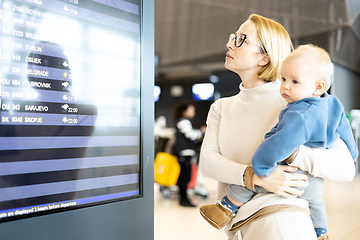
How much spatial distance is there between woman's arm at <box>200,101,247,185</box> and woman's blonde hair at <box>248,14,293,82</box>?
11.5 inches

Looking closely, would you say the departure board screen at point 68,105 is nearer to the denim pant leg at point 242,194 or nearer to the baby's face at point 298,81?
the denim pant leg at point 242,194

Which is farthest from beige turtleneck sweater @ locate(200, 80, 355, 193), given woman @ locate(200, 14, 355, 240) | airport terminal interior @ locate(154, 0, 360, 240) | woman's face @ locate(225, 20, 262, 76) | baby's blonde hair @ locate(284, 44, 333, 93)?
airport terminal interior @ locate(154, 0, 360, 240)

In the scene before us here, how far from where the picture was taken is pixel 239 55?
137cm

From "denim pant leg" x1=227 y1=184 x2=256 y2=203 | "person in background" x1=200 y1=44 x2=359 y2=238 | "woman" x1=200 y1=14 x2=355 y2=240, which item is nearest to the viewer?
"person in background" x1=200 y1=44 x2=359 y2=238

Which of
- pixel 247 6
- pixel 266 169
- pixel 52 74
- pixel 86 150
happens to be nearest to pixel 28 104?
pixel 52 74

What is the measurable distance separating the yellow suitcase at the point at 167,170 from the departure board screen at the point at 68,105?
3604mm

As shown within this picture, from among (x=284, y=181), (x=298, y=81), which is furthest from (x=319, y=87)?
(x=284, y=181)

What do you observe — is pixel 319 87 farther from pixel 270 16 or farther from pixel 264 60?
pixel 270 16

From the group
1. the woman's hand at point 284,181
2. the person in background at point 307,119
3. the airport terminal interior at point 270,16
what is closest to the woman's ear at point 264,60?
the person in background at point 307,119

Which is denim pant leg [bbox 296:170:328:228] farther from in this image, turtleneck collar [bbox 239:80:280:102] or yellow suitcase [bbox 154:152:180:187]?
yellow suitcase [bbox 154:152:180:187]

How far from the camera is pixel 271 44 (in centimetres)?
136

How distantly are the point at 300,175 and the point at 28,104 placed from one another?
102 cm

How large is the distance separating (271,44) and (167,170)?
3.70 meters

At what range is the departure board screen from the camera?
926 millimetres
